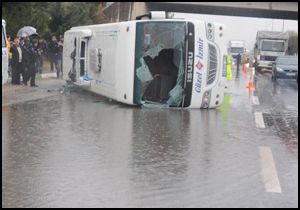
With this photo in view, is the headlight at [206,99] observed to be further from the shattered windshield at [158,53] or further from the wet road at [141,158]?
the shattered windshield at [158,53]

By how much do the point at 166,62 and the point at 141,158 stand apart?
7175 mm

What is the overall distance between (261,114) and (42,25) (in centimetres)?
1858

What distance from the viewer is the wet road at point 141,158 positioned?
6102 mm

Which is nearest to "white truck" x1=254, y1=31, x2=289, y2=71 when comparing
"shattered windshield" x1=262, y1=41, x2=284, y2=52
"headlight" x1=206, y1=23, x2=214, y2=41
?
"shattered windshield" x1=262, y1=41, x2=284, y2=52

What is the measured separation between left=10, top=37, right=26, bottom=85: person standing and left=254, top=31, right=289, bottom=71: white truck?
85.3 ft

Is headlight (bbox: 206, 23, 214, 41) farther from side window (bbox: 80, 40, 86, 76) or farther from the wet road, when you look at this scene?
side window (bbox: 80, 40, 86, 76)

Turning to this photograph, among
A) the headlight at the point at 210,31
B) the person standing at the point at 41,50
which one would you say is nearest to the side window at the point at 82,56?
the headlight at the point at 210,31

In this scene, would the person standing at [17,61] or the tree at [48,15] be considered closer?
the person standing at [17,61]

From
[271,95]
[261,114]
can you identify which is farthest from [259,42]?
[261,114]

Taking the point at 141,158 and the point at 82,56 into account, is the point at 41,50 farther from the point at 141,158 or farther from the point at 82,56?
the point at 141,158

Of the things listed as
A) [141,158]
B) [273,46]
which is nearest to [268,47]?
[273,46]

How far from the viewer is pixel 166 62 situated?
14977 mm

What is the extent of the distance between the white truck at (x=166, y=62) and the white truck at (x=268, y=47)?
28441 millimetres

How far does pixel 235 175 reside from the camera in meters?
7.22
